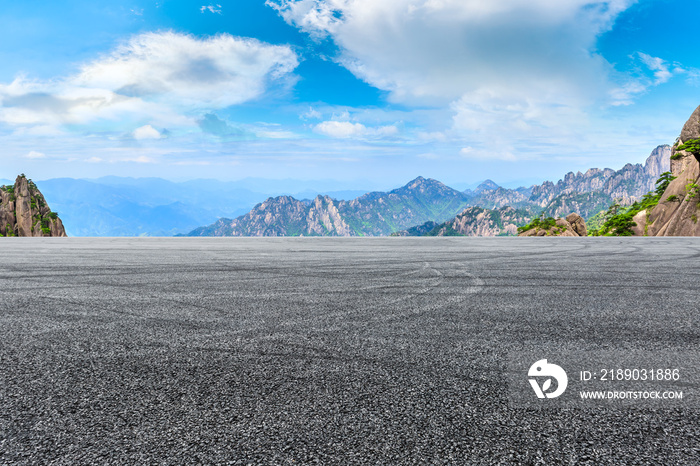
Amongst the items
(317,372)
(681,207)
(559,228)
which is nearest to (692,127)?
(681,207)

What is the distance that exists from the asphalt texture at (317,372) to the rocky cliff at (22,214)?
107206 mm

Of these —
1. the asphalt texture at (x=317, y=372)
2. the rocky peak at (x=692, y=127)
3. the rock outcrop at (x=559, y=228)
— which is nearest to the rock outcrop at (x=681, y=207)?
the rocky peak at (x=692, y=127)

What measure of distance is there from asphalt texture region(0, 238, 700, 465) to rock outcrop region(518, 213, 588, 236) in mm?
59000

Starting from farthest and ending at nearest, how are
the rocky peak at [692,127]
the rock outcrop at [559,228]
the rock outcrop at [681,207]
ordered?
the rock outcrop at [559,228]
the rocky peak at [692,127]
the rock outcrop at [681,207]

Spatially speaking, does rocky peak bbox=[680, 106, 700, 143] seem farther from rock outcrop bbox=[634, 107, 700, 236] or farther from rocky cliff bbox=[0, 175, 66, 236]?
rocky cliff bbox=[0, 175, 66, 236]

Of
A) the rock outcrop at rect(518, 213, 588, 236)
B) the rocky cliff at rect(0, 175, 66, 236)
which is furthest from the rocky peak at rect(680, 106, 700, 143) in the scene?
the rocky cliff at rect(0, 175, 66, 236)

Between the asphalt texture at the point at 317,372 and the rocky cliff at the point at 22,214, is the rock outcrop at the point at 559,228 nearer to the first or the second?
the asphalt texture at the point at 317,372

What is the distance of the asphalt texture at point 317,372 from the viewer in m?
2.39

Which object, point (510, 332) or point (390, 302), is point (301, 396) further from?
point (390, 302)

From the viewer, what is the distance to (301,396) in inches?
120

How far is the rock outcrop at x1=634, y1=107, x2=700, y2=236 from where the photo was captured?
4210cm

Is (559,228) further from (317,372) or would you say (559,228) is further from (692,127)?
(317,372)

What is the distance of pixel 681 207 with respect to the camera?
1725 inches

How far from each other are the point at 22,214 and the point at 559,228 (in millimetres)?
116328
